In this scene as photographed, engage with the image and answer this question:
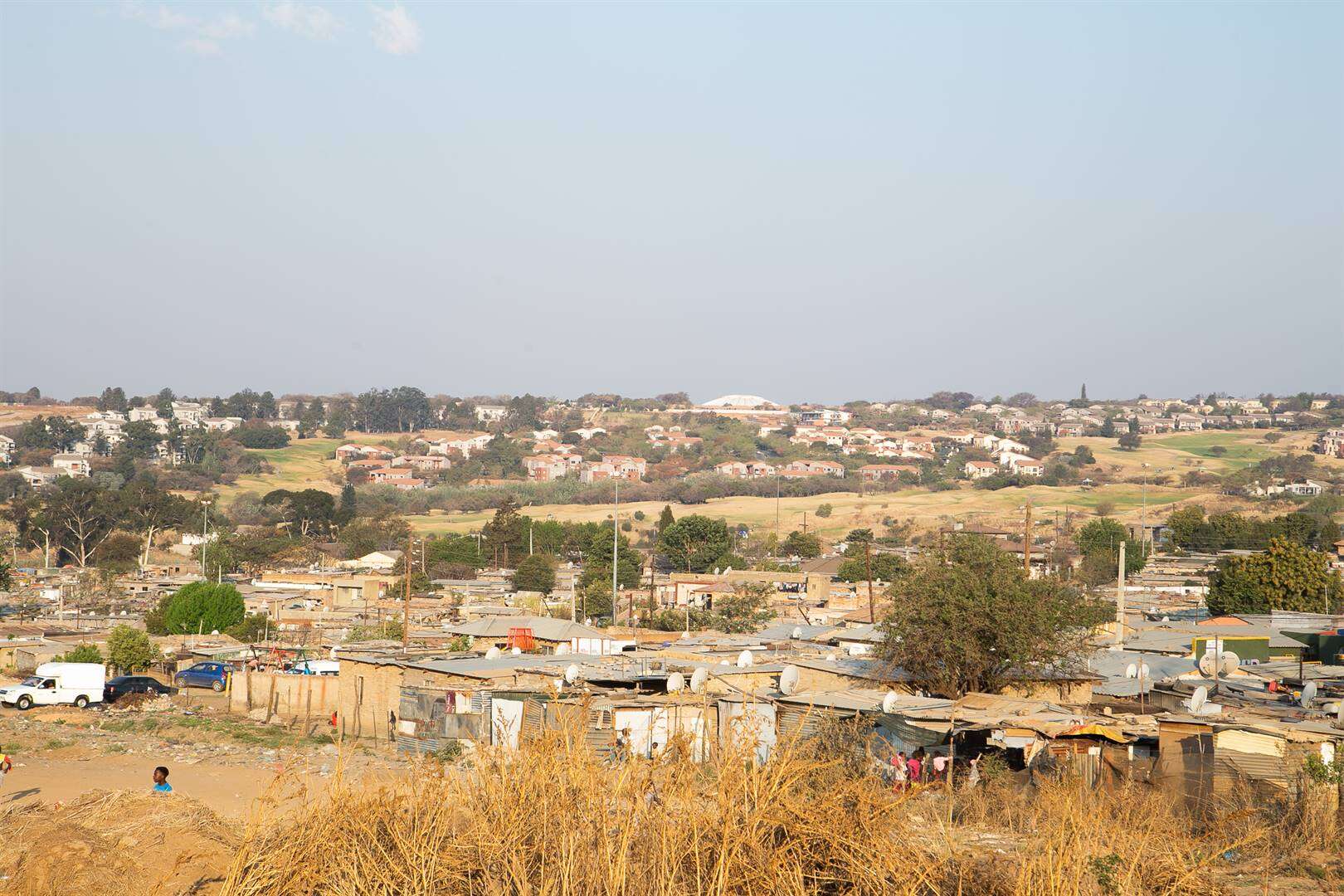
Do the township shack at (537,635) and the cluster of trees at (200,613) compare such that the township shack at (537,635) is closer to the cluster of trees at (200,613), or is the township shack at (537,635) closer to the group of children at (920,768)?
the group of children at (920,768)

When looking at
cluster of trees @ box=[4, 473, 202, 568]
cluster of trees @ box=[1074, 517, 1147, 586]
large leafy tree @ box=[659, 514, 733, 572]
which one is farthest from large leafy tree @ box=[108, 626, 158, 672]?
cluster of trees @ box=[4, 473, 202, 568]

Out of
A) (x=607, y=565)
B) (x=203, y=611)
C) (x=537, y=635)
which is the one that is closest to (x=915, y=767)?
(x=537, y=635)

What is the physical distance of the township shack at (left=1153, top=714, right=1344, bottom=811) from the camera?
1111 cm

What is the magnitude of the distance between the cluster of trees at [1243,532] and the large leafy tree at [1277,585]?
1799cm

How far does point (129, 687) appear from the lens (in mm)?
24453

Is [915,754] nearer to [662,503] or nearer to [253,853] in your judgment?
[253,853]

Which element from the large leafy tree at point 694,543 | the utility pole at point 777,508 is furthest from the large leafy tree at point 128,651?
the utility pole at point 777,508

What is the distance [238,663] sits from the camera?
28.2 m

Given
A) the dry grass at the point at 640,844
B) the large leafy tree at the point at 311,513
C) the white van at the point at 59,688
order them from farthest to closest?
1. the large leafy tree at the point at 311,513
2. the white van at the point at 59,688
3. the dry grass at the point at 640,844

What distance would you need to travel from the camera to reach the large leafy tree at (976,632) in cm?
1628

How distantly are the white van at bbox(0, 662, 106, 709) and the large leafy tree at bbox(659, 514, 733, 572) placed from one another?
36157 millimetres

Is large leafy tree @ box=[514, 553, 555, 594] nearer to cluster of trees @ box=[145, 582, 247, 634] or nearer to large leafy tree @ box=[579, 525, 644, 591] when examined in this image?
large leafy tree @ box=[579, 525, 644, 591]

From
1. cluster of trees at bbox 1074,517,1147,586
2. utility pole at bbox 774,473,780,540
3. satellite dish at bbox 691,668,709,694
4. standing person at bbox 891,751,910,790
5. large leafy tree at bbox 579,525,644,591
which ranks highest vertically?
satellite dish at bbox 691,668,709,694

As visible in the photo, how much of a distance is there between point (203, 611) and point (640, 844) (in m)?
32.0
